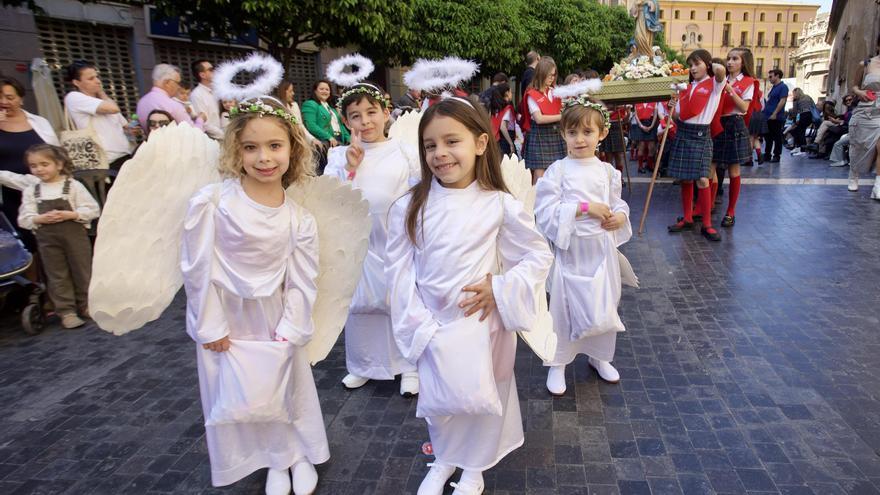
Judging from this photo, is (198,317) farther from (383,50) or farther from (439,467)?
(383,50)

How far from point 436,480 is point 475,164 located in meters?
1.40

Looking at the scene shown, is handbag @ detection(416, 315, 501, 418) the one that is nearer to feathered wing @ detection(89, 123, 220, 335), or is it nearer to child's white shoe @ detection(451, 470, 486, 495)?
child's white shoe @ detection(451, 470, 486, 495)

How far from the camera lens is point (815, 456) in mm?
2605

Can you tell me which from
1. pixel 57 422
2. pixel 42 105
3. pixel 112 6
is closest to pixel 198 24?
pixel 112 6

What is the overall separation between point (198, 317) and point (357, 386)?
153cm

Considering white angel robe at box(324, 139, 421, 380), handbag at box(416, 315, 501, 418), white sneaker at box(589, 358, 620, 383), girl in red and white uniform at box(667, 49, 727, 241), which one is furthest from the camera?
girl in red and white uniform at box(667, 49, 727, 241)

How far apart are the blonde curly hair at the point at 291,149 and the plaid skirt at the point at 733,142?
20.2 feet

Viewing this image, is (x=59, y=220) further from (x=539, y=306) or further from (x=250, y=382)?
(x=539, y=306)

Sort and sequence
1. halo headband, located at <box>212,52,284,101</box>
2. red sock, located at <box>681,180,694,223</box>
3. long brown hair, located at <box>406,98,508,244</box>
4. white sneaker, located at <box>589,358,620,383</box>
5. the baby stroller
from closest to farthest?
long brown hair, located at <box>406,98,508,244</box>, halo headband, located at <box>212,52,284,101</box>, white sneaker, located at <box>589,358,620,383</box>, the baby stroller, red sock, located at <box>681,180,694,223</box>

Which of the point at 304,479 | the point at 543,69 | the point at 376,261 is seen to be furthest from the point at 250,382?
the point at 543,69

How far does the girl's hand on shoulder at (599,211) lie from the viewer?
3.16 meters

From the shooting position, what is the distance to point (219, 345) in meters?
2.22

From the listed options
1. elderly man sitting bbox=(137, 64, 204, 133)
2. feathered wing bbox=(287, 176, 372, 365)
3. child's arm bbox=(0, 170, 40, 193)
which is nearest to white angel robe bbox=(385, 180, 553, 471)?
feathered wing bbox=(287, 176, 372, 365)

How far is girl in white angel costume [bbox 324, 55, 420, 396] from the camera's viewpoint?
325 cm
